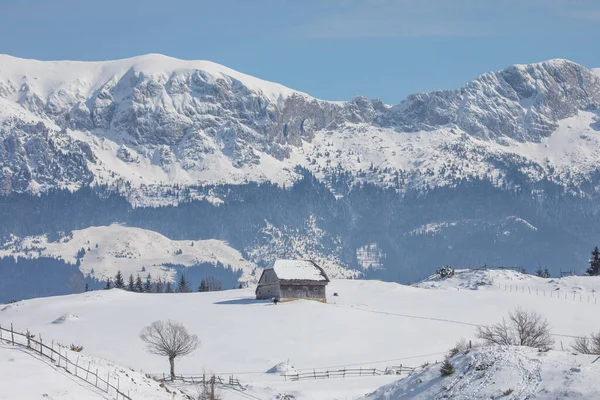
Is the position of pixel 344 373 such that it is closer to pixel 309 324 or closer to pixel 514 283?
pixel 309 324

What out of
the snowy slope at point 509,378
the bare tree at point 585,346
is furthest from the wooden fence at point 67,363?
the bare tree at point 585,346

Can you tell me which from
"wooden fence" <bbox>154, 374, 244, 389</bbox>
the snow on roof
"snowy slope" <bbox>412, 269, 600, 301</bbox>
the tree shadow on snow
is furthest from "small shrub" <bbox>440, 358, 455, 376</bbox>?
"snowy slope" <bbox>412, 269, 600, 301</bbox>

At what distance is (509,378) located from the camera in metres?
42.1

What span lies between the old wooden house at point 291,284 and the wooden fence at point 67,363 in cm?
6942

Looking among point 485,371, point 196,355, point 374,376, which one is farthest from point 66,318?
point 485,371

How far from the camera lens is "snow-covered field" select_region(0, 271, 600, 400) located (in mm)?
88375

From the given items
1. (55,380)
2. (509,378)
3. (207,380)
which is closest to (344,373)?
(207,380)

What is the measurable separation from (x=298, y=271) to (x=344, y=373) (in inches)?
2094

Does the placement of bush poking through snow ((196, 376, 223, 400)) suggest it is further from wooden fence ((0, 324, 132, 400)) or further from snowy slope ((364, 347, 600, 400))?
snowy slope ((364, 347, 600, 400))

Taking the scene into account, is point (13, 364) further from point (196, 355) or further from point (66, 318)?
point (66, 318)

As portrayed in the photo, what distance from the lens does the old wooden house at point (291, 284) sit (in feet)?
428

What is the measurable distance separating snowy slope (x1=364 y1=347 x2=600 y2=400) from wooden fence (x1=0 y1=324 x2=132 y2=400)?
14.1m

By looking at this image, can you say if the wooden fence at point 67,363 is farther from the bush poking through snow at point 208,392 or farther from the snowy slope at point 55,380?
the bush poking through snow at point 208,392

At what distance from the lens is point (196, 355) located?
94.1m
